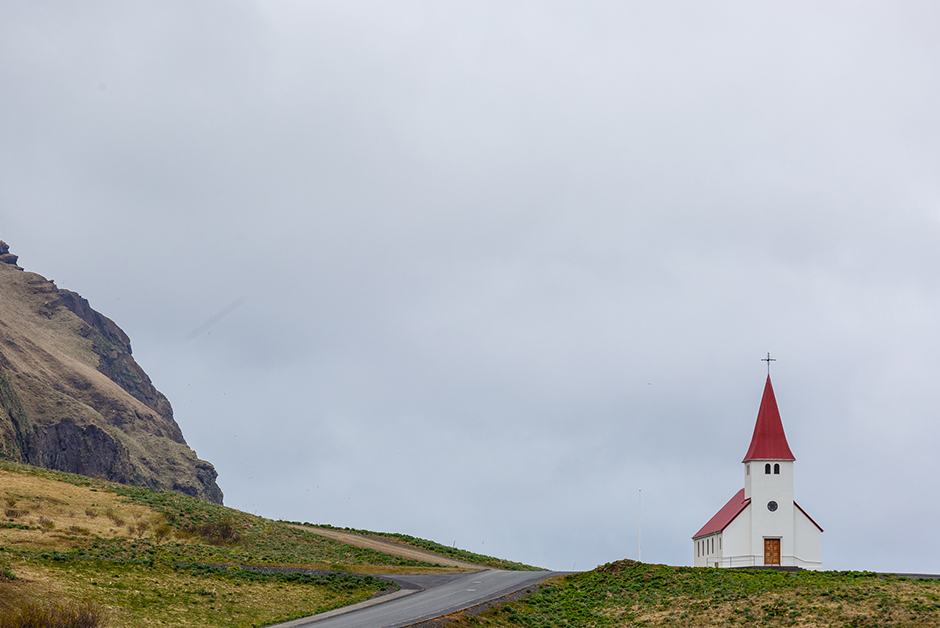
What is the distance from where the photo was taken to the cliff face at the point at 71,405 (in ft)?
392

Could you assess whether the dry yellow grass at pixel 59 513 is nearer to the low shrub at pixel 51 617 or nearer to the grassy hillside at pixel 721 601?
the low shrub at pixel 51 617

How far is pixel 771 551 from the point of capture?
62.7m

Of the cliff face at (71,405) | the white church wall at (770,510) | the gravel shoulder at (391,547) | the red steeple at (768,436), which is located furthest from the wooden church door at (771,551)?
the cliff face at (71,405)

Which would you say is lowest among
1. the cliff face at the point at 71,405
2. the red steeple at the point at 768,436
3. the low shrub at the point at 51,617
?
the low shrub at the point at 51,617

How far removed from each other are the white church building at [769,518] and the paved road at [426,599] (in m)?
25.9

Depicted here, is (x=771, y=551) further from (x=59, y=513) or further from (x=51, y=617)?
(x=51, y=617)

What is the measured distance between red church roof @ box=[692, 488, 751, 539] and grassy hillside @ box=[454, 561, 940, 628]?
22.5 m

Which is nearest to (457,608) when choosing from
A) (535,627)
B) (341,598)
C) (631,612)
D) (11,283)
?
(535,627)

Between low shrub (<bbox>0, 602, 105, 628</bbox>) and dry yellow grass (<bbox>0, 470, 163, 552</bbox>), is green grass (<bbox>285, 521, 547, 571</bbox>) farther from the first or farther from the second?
low shrub (<bbox>0, 602, 105, 628</bbox>)

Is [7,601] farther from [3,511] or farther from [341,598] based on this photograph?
[3,511]

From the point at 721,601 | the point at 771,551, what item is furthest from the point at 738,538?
the point at 721,601

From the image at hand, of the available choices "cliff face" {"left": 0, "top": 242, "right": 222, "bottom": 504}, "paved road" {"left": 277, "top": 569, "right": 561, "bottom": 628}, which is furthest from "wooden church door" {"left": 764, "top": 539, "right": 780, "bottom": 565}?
"cliff face" {"left": 0, "top": 242, "right": 222, "bottom": 504}

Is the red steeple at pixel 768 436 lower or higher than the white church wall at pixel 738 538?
higher

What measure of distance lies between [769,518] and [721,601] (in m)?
30.5
